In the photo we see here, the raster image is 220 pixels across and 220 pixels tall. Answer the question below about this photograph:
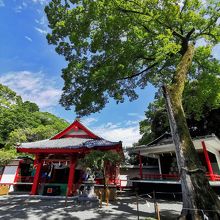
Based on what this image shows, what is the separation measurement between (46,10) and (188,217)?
470 inches

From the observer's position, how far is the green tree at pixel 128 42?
30.5 feet

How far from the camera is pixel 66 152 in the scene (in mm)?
14156

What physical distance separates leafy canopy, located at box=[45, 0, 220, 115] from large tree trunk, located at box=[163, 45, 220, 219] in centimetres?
270

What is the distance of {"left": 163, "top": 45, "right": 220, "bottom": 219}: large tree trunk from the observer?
240 inches

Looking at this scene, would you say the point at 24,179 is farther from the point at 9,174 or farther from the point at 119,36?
the point at 119,36

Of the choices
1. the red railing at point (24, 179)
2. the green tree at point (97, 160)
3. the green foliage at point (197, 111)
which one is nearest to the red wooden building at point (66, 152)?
the green tree at point (97, 160)

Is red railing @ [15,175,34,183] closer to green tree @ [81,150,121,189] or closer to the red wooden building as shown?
the red wooden building

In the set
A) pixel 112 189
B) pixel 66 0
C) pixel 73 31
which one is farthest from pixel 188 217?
pixel 66 0

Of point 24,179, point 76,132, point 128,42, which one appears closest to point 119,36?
point 128,42

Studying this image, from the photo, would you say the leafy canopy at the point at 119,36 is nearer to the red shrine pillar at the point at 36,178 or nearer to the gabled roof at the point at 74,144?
the gabled roof at the point at 74,144

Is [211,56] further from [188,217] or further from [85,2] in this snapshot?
[188,217]

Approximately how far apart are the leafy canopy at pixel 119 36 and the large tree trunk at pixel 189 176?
2.70m

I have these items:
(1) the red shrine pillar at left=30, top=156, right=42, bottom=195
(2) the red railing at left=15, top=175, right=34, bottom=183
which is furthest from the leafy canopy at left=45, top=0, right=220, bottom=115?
(2) the red railing at left=15, top=175, right=34, bottom=183

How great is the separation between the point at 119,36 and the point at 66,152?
28.5 ft
